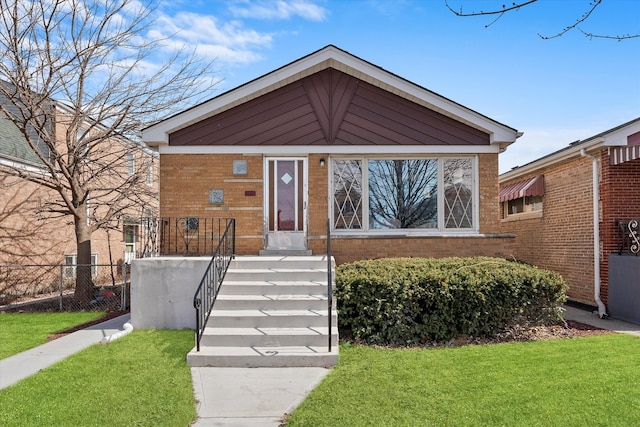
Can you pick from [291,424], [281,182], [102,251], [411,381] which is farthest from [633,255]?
[102,251]

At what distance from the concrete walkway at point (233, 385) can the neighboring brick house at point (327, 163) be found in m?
4.09

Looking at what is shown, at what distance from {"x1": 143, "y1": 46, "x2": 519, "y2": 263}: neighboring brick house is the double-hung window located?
32mm

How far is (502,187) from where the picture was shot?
16453 mm

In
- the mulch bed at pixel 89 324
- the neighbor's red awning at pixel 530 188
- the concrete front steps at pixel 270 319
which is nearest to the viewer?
the concrete front steps at pixel 270 319

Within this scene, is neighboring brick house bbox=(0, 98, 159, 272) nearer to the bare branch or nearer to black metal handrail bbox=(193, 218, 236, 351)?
black metal handrail bbox=(193, 218, 236, 351)

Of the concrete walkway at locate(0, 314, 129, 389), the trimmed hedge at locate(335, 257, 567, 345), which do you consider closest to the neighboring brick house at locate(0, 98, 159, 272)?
the concrete walkway at locate(0, 314, 129, 389)

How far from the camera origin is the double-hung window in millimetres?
10414

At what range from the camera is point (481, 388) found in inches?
197

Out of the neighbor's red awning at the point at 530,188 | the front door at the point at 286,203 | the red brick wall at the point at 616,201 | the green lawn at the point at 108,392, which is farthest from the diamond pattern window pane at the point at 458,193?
the green lawn at the point at 108,392

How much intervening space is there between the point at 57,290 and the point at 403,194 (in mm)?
12538

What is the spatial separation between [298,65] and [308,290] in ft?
16.6

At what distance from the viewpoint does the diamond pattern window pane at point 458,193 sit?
10.4 m

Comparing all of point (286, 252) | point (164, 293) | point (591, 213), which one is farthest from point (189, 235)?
point (591, 213)

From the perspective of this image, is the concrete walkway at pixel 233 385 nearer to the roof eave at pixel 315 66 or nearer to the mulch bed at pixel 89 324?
the mulch bed at pixel 89 324
